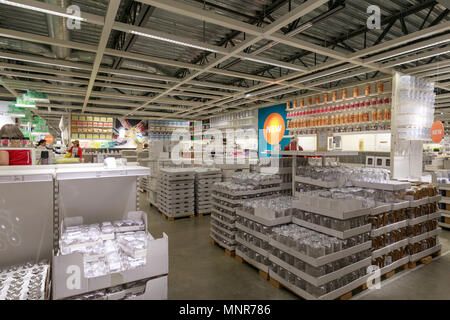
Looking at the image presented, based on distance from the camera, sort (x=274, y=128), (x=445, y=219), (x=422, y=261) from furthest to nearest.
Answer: (x=274, y=128) < (x=445, y=219) < (x=422, y=261)

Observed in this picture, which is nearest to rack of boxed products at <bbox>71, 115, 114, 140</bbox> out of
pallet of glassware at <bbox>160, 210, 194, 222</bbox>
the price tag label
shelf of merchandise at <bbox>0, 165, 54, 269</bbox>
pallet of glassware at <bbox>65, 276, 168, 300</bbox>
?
pallet of glassware at <bbox>160, 210, 194, 222</bbox>

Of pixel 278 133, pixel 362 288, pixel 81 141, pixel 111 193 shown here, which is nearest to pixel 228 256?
pixel 362 288

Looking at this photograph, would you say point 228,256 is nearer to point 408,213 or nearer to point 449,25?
point 408,213

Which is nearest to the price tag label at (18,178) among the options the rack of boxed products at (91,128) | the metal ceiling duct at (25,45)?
the metal ceiling duct at (25,45)

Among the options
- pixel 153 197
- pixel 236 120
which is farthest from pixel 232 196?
pixel 236 120

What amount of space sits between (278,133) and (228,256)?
901cm

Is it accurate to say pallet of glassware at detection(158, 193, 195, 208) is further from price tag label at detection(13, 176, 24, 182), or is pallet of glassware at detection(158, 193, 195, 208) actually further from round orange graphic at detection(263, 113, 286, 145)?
round orange graphic at detection(263, 113, 286, 145)

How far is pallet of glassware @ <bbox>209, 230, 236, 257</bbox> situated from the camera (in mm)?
4187

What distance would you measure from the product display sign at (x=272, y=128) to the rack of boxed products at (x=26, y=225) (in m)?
10.3

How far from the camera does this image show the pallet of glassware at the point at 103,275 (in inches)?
61.9

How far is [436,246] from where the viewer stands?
416cm

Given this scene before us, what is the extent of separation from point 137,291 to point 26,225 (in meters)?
1.03

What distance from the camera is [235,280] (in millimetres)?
3432

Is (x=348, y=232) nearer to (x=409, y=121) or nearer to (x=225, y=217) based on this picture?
(x=225, y=217)
